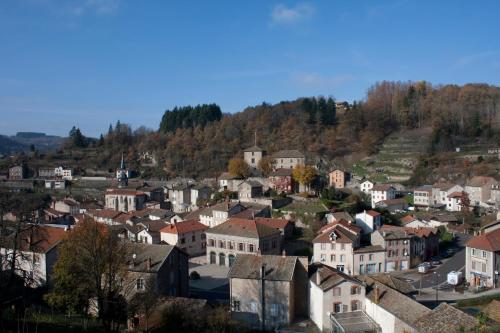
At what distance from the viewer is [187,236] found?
4031 centimetres

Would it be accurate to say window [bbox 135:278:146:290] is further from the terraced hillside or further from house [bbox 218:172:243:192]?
the terraced hillside

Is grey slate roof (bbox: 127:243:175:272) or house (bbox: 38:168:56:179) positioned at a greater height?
house (bbox: 38:168:56:179)

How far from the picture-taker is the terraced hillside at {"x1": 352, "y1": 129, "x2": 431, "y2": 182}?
64500mm

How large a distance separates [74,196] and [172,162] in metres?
16.2

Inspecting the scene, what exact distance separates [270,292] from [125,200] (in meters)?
40.3

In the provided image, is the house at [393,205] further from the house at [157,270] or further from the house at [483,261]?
the house at [157,270]

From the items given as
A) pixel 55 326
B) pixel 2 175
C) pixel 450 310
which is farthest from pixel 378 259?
pixel 2 175

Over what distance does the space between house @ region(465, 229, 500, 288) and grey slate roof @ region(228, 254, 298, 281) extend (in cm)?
1394

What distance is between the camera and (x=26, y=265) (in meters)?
28.4

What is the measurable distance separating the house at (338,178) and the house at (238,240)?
932 inches

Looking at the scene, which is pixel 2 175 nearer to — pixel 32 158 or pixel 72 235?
pixel 32 158

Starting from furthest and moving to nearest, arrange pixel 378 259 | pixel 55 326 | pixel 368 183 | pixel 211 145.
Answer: pixel 211 145, pixel 368 183, pixel 378 259, pixel 55 326

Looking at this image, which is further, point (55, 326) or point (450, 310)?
point (450, 310)

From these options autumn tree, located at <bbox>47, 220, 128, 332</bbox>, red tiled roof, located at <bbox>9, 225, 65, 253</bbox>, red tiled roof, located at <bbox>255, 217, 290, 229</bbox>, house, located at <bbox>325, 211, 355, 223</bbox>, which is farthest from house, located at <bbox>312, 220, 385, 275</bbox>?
red tiled roof, located at <bbox>9, 225, 65, 253</bbox>
